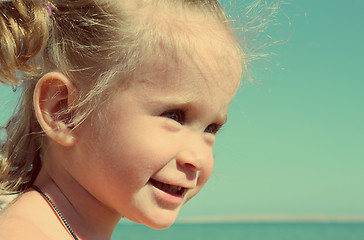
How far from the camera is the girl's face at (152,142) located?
63.9 inches

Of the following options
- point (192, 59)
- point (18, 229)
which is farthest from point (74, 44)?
point (18, 229)

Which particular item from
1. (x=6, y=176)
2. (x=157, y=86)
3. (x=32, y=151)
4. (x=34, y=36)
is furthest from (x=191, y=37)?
(x=6, y=176)

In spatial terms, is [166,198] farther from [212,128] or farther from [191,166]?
[212,128]

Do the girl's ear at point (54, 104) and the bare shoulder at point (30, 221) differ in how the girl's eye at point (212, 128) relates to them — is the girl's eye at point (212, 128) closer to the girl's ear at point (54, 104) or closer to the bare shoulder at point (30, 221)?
the girl's ear at point (54, 104)

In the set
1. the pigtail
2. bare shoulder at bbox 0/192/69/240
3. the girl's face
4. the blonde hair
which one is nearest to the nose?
the girl's face

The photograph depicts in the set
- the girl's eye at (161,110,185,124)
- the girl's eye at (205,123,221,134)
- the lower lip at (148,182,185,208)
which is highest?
the girl's eye at (161,110,185,124)

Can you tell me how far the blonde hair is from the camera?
1.70 m

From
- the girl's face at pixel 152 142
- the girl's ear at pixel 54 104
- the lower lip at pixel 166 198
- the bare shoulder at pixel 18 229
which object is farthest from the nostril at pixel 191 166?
the bare shoulder at pixel 18 229

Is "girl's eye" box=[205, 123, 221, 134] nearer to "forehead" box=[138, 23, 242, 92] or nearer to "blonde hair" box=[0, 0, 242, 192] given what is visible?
"forehead" box=[138, 23, 242, 92]

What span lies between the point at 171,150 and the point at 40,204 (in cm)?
45

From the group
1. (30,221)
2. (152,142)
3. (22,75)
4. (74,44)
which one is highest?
(74,44)

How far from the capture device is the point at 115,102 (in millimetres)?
1668

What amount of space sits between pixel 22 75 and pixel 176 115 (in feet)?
1.93

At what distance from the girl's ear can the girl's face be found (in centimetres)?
6
